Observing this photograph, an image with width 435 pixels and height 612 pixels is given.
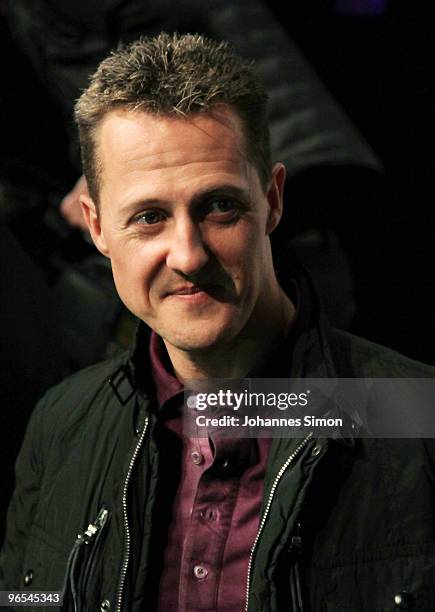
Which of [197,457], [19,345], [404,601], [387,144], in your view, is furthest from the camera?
[19,345]

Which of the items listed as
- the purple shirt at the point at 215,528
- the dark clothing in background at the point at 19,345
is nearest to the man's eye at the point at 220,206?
the purple shirt at the point at 215,528

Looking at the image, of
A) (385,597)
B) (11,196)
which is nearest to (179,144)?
(385,597)

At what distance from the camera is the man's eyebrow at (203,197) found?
1.15 m

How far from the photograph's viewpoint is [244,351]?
128cm

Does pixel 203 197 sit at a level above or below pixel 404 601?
above

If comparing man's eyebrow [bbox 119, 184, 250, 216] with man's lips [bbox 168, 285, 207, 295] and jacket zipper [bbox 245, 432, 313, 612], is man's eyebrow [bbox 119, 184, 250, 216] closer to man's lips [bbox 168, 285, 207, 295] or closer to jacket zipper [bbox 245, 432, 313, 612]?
man's lips [bbox 168, 285, 207, 295]

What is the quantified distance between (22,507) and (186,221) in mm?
674

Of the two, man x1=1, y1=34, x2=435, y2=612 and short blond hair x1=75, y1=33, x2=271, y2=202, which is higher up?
short blond hair x1=75, y1=33, x2=271, y2=202

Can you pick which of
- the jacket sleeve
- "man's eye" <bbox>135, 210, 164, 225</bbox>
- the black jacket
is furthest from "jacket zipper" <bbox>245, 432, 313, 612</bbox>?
Result: the jacket sleeve

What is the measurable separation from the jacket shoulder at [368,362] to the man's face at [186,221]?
0.16 metres

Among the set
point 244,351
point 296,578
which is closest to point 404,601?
point 296,578

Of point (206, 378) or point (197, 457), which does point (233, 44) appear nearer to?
point (206, 378)

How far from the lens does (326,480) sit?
3.81 ft

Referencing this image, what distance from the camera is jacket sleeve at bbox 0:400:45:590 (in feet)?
4.87
